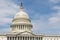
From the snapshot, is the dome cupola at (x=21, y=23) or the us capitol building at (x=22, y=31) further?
the dome cupola at (x=21, y=23)

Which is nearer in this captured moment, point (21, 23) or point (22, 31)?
point (22, 31)

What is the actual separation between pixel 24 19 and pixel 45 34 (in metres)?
13.5

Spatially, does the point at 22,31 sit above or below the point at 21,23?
below

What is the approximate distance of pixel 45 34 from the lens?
135250 mm

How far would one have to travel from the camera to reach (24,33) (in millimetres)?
125188

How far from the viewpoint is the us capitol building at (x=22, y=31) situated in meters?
125

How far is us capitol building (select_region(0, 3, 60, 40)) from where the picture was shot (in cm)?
12475

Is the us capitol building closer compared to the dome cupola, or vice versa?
the us capitol building

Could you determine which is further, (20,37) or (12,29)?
(12,29)

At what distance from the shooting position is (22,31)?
129875 mm

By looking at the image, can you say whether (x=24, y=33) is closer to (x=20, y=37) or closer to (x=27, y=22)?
(x=20, y=37)

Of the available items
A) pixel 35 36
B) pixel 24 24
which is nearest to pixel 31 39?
pixel 35 36

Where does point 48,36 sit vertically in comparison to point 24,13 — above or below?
below

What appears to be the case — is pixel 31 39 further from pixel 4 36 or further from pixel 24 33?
pixel 4 36
